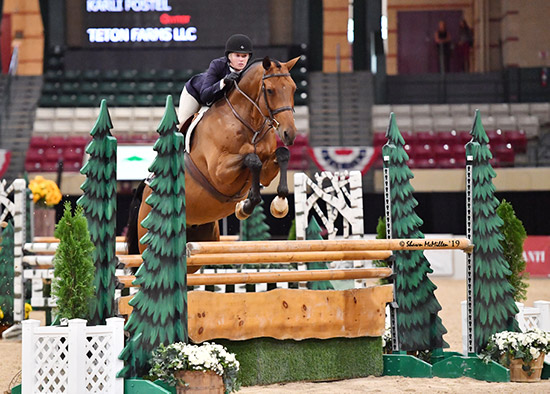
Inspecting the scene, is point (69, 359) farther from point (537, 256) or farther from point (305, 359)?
point (537, 256)

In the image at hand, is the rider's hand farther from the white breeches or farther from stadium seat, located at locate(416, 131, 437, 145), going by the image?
stadium seat, located at locate(416, 131, 437, 145)

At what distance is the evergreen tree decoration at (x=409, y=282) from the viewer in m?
5.02

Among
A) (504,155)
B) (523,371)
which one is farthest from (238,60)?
(504,155)

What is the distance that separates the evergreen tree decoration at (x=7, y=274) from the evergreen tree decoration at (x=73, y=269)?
11.8 feet

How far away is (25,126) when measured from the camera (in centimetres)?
1481

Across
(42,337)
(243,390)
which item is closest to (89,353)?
(42,337)

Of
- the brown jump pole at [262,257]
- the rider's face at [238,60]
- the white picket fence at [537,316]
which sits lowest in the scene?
the white picket fence at [537,316]

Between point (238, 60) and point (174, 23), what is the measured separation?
33.1 feet

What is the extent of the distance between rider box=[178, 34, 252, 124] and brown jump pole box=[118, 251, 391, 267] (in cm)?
104

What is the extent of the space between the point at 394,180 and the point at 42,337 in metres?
2.44

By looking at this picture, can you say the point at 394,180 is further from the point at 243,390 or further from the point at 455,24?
the point at 455,24

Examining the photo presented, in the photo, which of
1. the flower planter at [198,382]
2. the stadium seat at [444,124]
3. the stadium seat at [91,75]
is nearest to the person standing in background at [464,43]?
the stadium seat at [444,124]

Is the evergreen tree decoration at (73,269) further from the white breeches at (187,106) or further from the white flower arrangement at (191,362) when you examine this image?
the white breeches at (187,106)

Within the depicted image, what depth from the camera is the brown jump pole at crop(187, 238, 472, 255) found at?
405 centimetres
